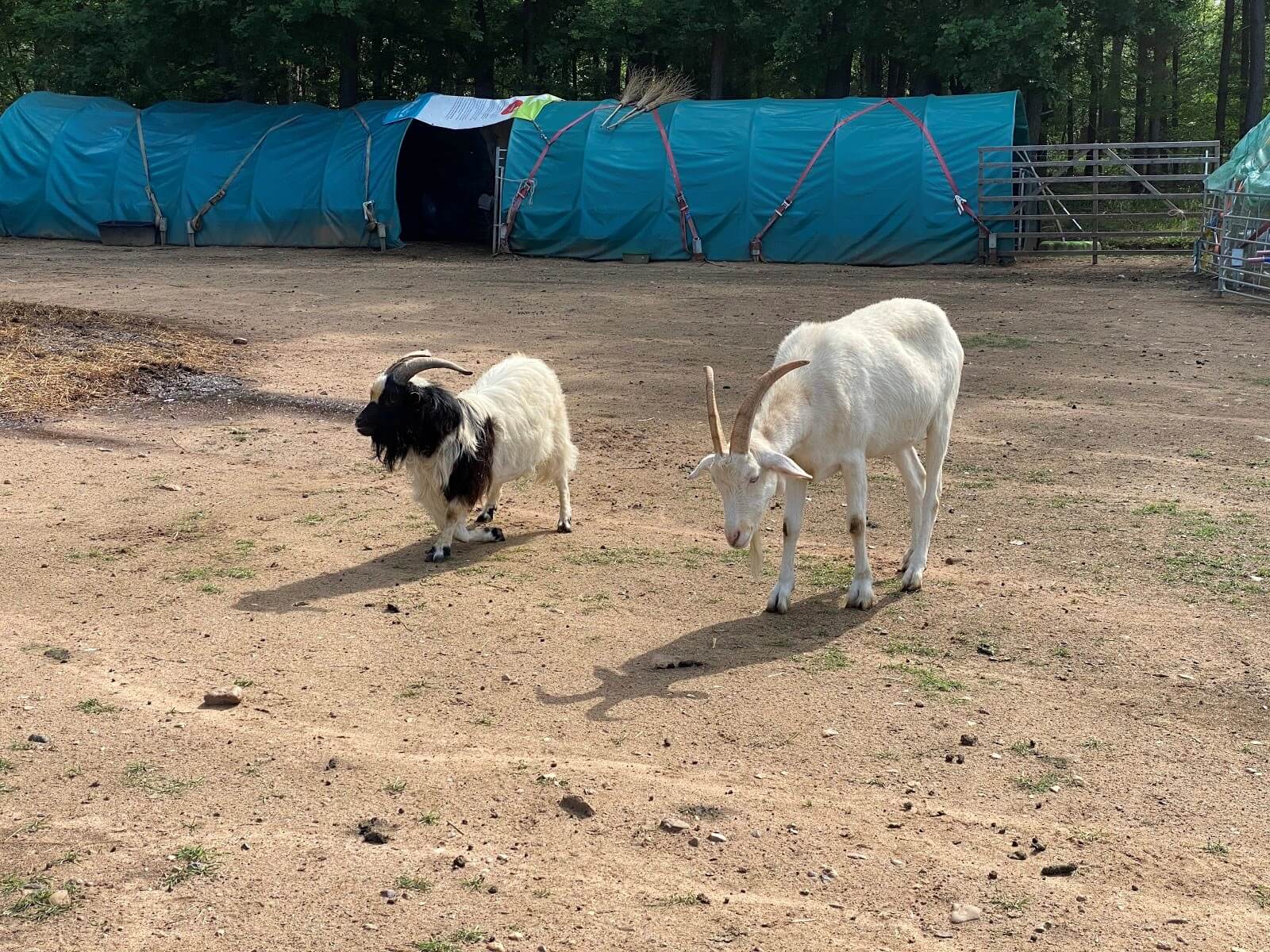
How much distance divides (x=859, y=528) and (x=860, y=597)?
1.16 feet

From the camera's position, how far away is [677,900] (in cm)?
361

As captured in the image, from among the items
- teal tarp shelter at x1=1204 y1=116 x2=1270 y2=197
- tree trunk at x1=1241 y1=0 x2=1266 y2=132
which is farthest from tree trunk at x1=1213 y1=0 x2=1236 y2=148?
teal tarp shelter at x1=1204 y1=116 x2=1270 y2=197

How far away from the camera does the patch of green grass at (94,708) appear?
483cm

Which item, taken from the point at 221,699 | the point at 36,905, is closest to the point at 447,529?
the point at 221,699

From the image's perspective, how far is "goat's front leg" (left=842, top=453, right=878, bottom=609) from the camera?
19.7 feet

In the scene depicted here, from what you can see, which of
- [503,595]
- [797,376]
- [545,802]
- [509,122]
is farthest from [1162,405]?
[509,122]

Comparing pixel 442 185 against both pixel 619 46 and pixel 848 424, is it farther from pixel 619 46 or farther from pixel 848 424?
pixel 848 424

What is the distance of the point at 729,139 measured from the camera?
2167cm

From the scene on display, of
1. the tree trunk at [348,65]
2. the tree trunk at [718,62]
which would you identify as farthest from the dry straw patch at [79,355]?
the tree trunk at [718,62]

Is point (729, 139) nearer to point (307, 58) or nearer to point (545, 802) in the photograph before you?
point (307, 58)

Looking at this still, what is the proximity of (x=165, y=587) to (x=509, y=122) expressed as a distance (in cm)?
1940

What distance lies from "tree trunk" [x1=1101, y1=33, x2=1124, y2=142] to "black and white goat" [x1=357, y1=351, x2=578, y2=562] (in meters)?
25.2

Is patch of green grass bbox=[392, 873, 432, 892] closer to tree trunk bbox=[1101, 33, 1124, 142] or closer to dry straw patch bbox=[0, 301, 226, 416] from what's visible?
dry straw patch bbox=[0, 301, 226, 416]

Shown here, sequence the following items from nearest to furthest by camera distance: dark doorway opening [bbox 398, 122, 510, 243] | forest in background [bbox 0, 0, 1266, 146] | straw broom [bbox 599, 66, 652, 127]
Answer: straw broom [bbox 599, 66, 652, 127]
forest in background [bbox 0, 0, 1266, 146]
dark doorway opening [bbox 398, 122, 510, 243]
